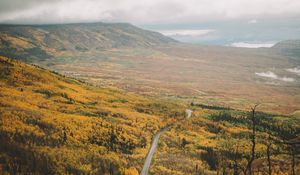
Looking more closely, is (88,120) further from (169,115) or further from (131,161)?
(169,115)

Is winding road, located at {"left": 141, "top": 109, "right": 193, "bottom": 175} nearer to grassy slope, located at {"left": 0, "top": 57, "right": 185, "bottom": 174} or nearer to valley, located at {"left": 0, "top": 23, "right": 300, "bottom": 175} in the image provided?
valley, located at {"left": 0, "top": 23, "right": 300, "bottom": 175}

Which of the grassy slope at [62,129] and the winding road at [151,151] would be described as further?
the winding road at [151,151]

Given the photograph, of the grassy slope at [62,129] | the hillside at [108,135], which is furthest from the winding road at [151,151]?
the grassy slope at [62,129]

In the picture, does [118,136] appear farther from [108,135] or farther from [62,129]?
[62,129]

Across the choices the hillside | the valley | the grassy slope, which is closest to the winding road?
the valley

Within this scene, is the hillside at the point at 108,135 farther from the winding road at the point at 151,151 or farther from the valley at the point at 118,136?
the winding road at the point at 151,151

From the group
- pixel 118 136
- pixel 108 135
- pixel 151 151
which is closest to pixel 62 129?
→ pixel 108 135

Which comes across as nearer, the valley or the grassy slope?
the grassy slope

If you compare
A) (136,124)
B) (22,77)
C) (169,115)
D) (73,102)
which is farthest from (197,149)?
(22,77)
